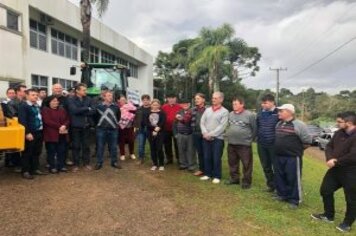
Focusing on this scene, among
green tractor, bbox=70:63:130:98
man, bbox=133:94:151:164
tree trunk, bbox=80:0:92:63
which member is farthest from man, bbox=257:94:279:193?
tree trunk, bbox=80:0:92:63

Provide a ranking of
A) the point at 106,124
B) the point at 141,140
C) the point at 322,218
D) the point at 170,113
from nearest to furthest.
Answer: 1. the point at 322,218
2. the point at 106,124
3. the point at 170,113
4. the point at 141,140

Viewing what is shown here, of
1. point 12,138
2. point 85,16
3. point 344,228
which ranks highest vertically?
point 85,16

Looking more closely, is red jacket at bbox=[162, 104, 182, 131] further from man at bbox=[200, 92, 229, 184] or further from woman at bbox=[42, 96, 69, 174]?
woman at bbox=[42, 96, 69, 174]

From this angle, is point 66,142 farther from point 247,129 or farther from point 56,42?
point 56,42

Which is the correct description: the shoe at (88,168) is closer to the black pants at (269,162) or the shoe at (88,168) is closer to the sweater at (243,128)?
the sweater at (243,128)

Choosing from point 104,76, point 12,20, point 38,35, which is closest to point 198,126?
point 104,76

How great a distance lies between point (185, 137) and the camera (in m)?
10.3

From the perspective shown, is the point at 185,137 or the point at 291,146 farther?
the point at 185,137

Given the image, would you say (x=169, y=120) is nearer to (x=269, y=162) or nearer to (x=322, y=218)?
(x=269, y=162)

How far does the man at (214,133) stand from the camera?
9281mm

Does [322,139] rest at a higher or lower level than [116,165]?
lower

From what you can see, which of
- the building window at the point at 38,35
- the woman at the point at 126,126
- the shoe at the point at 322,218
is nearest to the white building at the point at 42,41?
the building window at the point at 38,35

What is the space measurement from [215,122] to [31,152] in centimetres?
372

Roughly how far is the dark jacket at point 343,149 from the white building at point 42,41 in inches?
565
